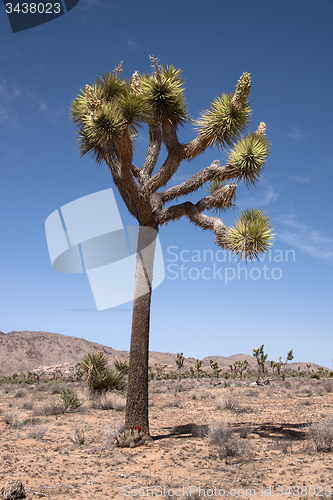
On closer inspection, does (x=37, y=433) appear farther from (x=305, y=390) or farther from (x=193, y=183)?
(x=305, y=390)

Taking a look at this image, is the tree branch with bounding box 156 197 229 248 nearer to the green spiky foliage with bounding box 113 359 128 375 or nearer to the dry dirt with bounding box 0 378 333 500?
the dry dirt with bounding box 0 378 333 500

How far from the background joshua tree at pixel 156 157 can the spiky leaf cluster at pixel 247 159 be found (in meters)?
0.02

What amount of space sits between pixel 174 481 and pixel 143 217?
5.76m

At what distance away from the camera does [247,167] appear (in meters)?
9.19

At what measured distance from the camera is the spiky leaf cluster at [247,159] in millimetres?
9156

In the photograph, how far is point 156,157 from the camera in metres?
9.55

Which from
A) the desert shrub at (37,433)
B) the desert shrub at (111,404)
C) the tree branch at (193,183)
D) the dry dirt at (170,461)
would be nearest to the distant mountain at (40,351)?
the desert shrub at (111,404)

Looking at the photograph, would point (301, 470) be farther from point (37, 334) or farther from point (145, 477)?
point (37, 334)

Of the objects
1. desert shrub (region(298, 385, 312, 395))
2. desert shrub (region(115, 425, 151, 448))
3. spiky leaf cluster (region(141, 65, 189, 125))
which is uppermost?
spiky leaf cluster (region(141, 65, 189, 125))

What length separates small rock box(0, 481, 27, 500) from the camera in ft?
15.4

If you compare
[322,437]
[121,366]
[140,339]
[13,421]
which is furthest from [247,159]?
[121,366]

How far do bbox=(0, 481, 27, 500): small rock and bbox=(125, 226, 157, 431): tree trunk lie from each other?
3.49m

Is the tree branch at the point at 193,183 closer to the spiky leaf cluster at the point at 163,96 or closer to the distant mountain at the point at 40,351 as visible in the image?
the spiky leaf cluster at the point at 163,96

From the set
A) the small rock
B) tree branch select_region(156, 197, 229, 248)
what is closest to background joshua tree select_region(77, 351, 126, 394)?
tree branch select_region(156, 197, 229, 248)
